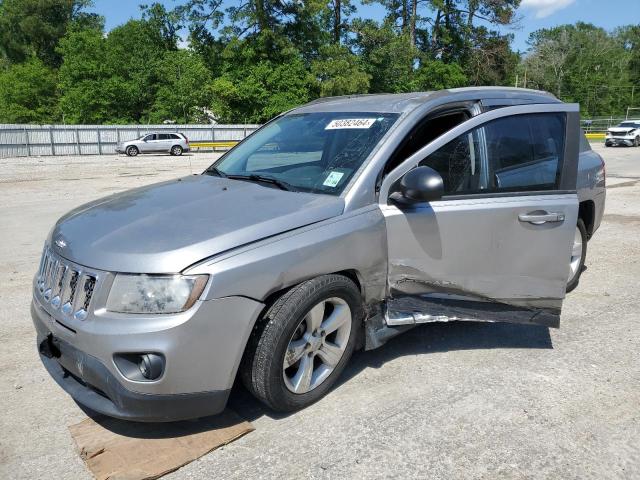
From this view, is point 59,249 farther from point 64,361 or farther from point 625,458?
point 625,458

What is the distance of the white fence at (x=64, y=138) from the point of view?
105 feet

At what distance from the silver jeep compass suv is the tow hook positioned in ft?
0.03

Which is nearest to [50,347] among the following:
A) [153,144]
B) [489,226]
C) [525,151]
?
[489,226]

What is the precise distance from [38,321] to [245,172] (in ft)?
5.42

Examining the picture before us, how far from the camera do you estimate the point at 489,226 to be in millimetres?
3541

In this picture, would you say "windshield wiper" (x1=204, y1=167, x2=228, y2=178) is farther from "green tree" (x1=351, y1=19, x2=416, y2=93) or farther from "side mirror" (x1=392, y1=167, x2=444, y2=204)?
"green tree" (x1=351, y1=19, x2=416, y2=93)

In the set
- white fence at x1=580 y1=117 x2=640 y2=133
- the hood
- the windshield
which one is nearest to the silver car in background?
the windshield

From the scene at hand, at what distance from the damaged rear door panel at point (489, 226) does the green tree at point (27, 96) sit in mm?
54272

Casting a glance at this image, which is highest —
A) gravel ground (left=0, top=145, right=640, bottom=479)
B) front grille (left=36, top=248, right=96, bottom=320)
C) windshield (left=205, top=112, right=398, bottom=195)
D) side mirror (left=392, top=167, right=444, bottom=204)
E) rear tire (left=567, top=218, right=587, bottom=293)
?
windshield (left=205, top=112, right=398, bottom=195)

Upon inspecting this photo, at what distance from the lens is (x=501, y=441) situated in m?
2.82

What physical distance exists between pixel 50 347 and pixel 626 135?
3862cm

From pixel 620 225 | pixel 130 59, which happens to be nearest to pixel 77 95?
pixel 130 59

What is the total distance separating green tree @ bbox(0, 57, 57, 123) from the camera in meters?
49.5

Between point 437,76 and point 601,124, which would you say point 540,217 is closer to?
point 437,76
